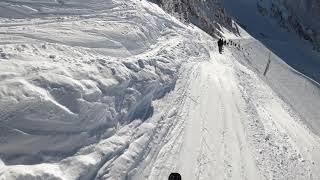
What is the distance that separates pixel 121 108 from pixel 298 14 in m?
76.7

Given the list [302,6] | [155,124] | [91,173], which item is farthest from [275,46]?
[91,173]

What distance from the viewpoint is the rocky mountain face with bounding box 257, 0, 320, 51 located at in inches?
3076

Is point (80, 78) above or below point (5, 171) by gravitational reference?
above

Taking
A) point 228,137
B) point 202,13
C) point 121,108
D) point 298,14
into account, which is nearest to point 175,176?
point 121,108

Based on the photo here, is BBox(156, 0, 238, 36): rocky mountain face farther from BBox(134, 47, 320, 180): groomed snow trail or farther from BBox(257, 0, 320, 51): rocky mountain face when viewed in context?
BBox(257, 0, 320, 51): rocky mountain face

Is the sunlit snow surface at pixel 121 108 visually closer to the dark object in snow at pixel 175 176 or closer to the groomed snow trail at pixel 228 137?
the groomed snow trail at pixel 228 137

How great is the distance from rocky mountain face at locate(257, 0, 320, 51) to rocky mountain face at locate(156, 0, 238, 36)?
23.6 metres

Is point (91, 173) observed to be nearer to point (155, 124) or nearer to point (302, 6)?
point (155, 124)

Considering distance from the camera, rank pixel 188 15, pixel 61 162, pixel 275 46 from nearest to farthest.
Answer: pixel 61 162 → pixel 188 15 → pixel 275 46

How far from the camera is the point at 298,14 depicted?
85.2m

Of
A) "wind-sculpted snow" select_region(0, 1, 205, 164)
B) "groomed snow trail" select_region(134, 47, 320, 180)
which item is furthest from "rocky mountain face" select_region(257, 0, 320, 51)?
"wind-sculpted snow" select_region(0, 1, 205, 164)

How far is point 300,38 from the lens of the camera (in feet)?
250

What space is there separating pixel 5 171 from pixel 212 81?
46.4 ft

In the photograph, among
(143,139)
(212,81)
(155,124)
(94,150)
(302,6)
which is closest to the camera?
(94,150)
